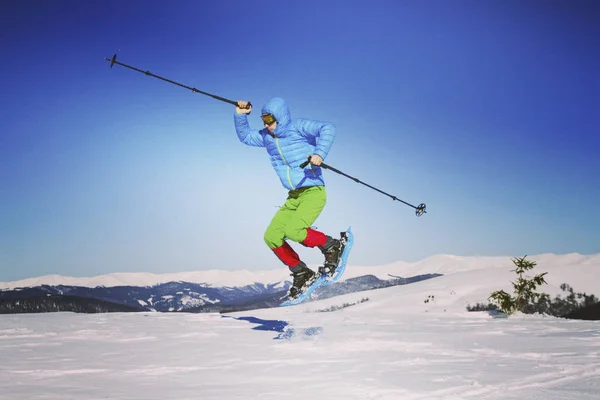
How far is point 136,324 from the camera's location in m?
6.81

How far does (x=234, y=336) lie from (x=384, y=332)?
186cm

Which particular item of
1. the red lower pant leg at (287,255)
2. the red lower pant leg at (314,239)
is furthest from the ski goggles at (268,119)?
the red lower pant leg at (287,255)

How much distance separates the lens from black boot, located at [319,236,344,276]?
731 centimetres

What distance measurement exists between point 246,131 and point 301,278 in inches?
99.4


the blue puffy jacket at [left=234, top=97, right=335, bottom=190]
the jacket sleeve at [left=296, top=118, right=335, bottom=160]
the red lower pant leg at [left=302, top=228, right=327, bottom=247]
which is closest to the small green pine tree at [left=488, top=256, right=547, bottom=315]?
the red lower pant leg at [left=302, top=228, right=327, bottom=247]

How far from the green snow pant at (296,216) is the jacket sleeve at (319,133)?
0.70 metres

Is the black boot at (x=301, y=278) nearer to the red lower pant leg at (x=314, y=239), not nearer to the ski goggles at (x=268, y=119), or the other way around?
the red lower pant leg at (x=314, y=239)

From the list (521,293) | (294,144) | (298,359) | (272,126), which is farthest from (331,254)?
(521,293)

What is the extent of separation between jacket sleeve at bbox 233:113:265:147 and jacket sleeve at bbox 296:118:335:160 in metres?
0.74

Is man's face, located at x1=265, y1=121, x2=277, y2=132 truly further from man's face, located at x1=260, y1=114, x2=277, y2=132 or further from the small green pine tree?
the small green pine tree

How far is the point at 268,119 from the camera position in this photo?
6.60 meters

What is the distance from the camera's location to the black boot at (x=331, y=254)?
24.0ft

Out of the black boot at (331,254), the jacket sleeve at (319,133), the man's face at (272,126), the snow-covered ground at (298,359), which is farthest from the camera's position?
the black boot at (331,254)

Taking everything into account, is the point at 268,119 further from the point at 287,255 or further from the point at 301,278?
the point at 301,278
